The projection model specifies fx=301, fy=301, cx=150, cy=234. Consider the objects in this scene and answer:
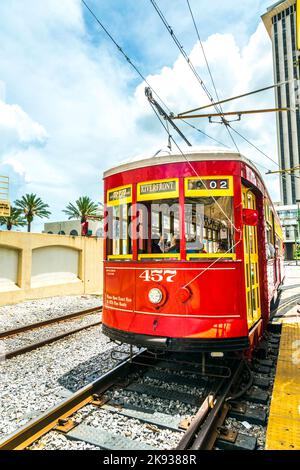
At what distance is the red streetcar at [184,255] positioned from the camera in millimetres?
4000

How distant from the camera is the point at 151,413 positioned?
12.2ft

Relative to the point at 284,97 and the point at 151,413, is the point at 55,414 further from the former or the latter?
the point at 284,97

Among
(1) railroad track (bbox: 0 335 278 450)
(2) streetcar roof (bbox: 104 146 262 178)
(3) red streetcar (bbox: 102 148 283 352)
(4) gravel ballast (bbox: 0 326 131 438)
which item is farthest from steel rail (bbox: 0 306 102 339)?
(2) streetcar roof (bbox: 104 146 262 178)

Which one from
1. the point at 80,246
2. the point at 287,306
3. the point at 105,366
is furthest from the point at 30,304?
the point at 287,306

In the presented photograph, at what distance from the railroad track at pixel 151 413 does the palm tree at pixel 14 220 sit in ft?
101

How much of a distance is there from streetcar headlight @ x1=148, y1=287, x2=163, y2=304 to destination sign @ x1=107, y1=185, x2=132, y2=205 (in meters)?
1.46

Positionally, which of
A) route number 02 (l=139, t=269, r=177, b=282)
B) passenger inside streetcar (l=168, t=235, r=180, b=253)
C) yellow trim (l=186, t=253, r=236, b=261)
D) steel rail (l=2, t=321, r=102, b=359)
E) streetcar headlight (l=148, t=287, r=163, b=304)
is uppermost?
passenger inside streetcar (l=168, t=235, r=180, b=253)

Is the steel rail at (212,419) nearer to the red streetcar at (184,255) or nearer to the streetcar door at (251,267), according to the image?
the red streetcar at (184,255)

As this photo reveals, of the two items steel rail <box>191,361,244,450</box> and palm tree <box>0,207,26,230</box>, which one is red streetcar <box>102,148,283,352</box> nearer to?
steel rail <box>191,361,244,450</box>

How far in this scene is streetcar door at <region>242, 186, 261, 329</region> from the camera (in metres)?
4.57

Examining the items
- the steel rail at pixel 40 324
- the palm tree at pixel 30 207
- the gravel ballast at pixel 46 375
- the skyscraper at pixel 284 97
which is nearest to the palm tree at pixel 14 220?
the palm tree at pixel 30 207

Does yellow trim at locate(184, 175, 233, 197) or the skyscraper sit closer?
yellow trim at locate(184, 175, 233, 197)

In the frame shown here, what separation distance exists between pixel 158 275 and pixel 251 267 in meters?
1.73
